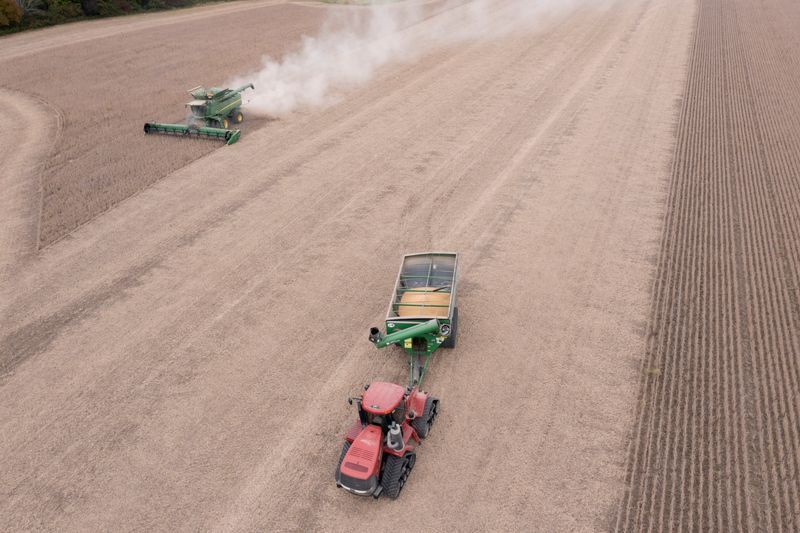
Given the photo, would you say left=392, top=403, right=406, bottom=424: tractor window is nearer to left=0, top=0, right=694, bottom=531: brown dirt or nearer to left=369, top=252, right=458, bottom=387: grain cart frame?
left=0, top=0, right=694, bottom=531: brown dirt

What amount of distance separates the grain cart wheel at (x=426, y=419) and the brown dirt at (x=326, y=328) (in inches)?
14.8

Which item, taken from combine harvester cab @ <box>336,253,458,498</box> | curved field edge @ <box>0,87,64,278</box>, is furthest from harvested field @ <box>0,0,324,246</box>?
combine harvester cab @ <box>336,253,458,498</box>

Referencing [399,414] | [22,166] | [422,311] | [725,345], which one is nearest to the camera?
[399,414]

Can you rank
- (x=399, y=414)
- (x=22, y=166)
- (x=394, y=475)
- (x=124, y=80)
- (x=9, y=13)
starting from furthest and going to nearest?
(x=9, y=13) < (x=124, y=80) < (x=22, y=166) < (x=399, y=414) < (x=394, y=475)

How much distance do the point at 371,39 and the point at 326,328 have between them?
38.2m

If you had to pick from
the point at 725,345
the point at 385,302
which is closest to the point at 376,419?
the point at 385,302

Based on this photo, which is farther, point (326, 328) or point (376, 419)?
point (326, 328)

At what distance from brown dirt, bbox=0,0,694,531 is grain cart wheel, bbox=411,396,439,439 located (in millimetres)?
375

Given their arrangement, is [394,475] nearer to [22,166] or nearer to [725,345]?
[725,345]

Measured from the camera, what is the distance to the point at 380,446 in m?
10.3

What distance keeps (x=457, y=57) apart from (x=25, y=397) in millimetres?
36071

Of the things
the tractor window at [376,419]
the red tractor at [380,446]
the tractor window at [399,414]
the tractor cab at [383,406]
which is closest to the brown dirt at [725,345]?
the red tractor at [380,446]

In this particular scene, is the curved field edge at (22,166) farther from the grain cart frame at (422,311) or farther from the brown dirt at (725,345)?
the brown dirt at (725,345)

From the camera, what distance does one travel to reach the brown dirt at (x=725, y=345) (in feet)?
33.8
